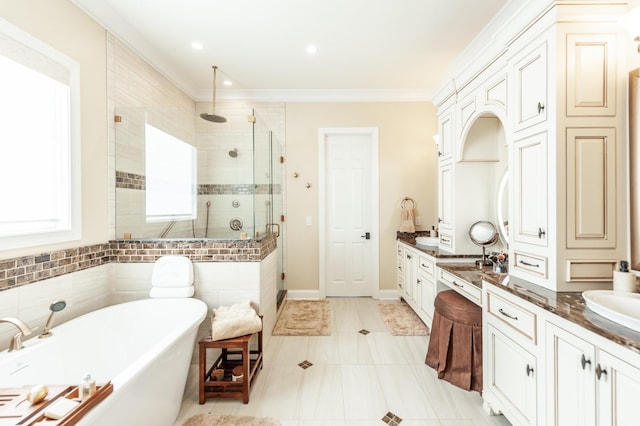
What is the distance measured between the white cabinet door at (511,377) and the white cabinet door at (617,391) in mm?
326

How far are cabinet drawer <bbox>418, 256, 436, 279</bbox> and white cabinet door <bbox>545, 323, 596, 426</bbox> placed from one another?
142 cm

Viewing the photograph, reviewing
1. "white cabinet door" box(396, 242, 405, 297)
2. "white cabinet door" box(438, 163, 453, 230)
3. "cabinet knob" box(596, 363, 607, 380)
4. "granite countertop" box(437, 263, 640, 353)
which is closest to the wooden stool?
"granite countertop" box(437, 263, 640, 353)

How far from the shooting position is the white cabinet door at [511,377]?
1385 mm

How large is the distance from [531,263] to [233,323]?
1.94 m

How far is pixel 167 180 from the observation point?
8.88 feet

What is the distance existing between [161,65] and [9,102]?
1665mm

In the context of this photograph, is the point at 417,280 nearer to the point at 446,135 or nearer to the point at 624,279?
the point at 446,135

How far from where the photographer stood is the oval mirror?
8.08 feet

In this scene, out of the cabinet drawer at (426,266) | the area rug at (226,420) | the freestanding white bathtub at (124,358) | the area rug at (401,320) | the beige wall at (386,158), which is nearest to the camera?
the freestanding white bathtub at (124,358)

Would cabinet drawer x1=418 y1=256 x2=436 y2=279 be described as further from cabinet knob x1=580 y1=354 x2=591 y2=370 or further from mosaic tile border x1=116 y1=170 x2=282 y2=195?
mosaic tile border x1=116 y1=170 x2=282 y2=195

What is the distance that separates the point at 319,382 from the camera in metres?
A: 2.10

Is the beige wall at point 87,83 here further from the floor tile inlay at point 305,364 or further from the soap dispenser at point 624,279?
the soap dispenser at point 624,279

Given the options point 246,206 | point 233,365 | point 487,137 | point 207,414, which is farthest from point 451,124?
point 207,414

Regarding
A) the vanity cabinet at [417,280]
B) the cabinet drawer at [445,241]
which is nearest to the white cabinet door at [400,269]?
the vanity cabinet at [417,280]
